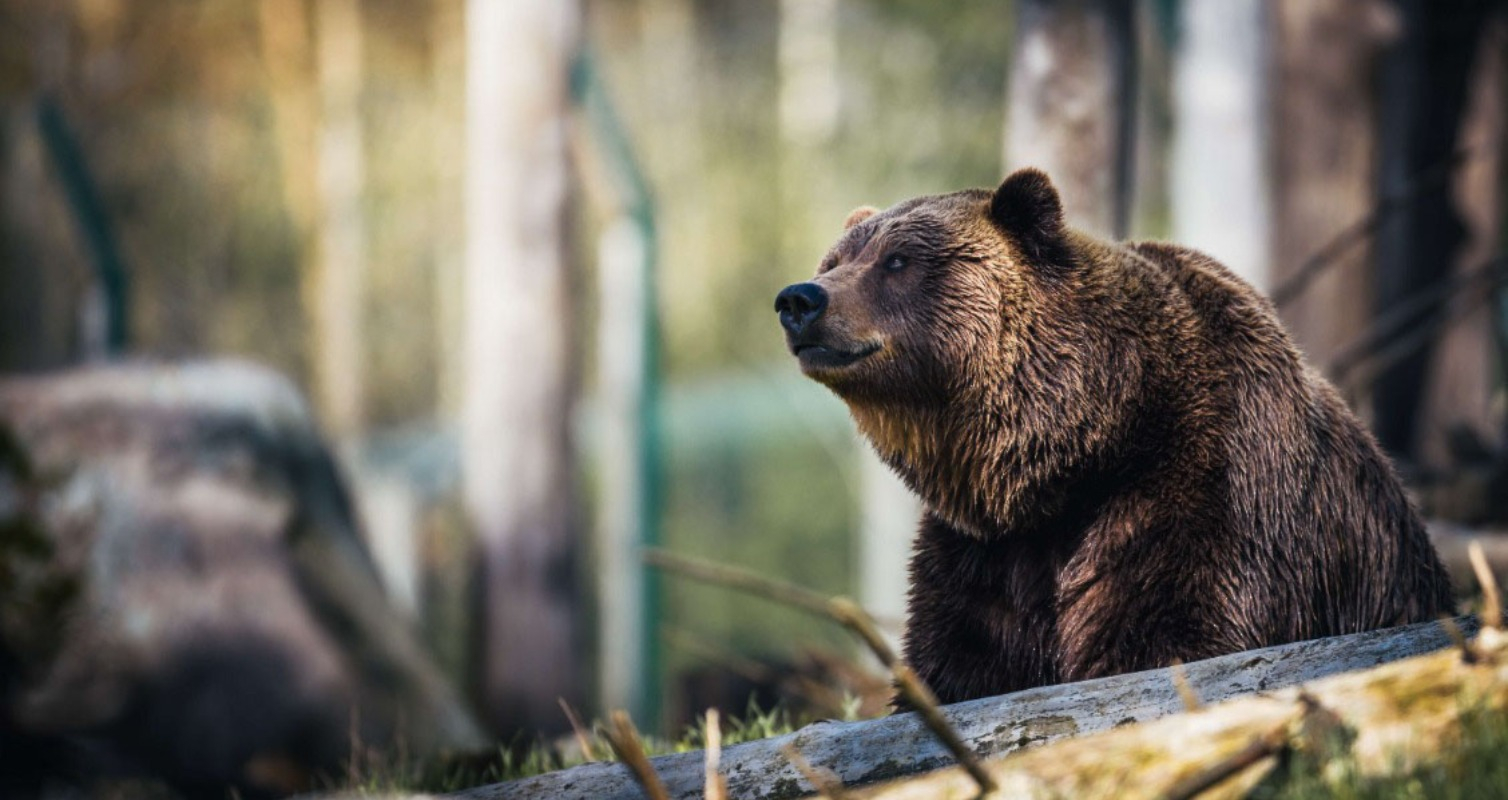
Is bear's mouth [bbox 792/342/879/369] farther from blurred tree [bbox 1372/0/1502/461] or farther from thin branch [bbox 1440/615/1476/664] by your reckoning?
blurred tree [bbox 1372/0/1502/461]

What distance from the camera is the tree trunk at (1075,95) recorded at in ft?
15.6

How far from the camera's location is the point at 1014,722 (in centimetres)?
257

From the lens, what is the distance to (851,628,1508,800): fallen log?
2.22 metres

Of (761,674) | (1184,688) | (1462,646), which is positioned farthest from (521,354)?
(1462,646)

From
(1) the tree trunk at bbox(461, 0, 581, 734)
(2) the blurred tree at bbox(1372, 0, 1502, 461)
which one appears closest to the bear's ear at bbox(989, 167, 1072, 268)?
(1) the tree trunk at bbox(461, 0, 581, 734)

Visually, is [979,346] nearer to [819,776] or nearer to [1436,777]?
[819,776]

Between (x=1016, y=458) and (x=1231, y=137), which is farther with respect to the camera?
(x=1231, y=137)

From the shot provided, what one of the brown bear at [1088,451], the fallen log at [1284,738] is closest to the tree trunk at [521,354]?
the brown bear at [1088,451]

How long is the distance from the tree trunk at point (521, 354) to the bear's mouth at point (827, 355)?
428cm

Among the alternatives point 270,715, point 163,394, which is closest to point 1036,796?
point 270,715

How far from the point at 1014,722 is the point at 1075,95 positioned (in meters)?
2.76

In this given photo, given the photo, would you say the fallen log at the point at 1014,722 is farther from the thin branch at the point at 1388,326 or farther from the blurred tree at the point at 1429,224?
the blurred tree at the point at 1429,224

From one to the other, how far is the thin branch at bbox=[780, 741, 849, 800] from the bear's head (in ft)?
2.74

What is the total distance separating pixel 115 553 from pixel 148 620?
37cm
